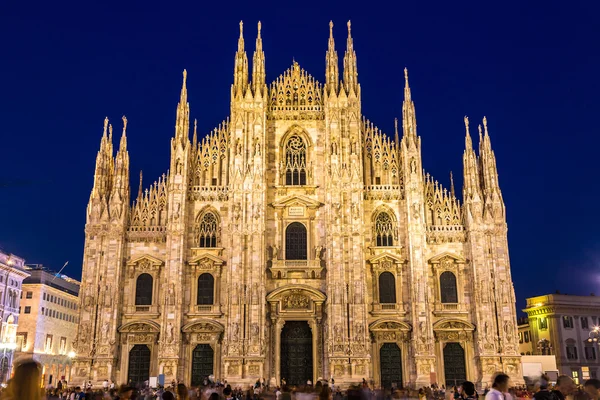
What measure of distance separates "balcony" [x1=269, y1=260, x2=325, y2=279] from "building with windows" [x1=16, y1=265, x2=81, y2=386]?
30.6m

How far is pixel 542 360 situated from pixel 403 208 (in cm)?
1308

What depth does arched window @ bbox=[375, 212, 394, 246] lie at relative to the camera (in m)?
44.7

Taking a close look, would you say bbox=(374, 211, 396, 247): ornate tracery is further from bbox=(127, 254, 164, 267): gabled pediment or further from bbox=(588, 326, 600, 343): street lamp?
bbox=(588, 326, 600, 343): street lamp

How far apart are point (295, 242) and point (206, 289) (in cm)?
681

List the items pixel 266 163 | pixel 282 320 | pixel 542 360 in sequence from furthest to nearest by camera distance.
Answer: pixel 266 163, pixel 282 320, pixel 542 360

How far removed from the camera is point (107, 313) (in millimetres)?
42219

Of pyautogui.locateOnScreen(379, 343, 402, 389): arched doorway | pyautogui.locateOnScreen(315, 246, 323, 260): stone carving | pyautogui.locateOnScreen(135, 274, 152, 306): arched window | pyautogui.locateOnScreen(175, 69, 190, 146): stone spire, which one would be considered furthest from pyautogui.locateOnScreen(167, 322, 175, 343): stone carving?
pyautogui.locateOnScreen(379, 343, 402, 389): arched doorway

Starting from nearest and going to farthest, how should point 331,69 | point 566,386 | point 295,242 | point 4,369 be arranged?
point 566,386
point 295,242
point 331,69
point 4,369

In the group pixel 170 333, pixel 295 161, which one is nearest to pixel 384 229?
pixel 295 161

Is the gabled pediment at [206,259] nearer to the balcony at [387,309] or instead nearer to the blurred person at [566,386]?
the balcony at [387,309]

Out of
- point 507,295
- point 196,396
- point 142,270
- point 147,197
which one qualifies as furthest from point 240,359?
point 196,396

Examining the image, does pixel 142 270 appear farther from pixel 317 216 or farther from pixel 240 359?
pixel 317 216

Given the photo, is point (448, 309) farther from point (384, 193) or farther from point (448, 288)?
point (384, 193)

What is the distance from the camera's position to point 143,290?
144 ft
